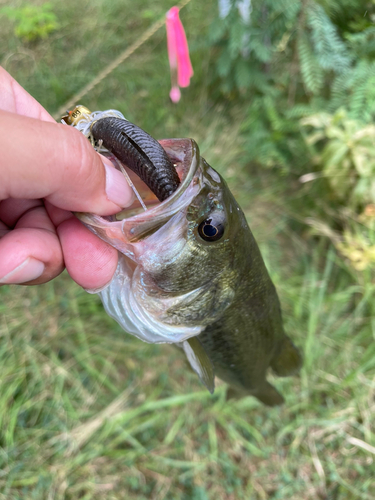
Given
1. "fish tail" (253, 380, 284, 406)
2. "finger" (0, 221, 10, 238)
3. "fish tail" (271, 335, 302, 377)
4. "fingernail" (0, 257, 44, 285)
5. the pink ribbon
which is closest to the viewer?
"fingernail" (0, 257, 44, 285)

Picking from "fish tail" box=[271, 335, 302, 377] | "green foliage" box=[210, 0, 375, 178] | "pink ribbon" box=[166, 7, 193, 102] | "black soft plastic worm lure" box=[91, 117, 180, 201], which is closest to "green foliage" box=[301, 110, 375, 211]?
"green foliage" box=[210, 0, 375, 178]

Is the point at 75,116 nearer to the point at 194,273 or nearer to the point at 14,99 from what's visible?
the point at 14,99

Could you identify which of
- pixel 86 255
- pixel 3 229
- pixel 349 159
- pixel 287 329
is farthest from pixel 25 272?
pixel 349 159

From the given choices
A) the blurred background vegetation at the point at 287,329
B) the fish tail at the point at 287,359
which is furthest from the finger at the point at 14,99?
the blurred background vegetation at the point at 287,329

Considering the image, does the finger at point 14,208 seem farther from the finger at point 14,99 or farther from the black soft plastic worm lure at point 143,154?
the black soft plastic worm lure at point 143,154

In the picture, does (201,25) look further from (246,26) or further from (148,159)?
(148,159)

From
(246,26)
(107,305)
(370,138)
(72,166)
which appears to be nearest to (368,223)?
(370,138)

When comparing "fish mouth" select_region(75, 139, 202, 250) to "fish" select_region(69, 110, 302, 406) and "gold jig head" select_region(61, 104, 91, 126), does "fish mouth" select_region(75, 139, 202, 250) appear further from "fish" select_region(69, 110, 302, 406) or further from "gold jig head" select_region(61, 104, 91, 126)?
"gold jig head" select_region(61, 104, 91, 126)
